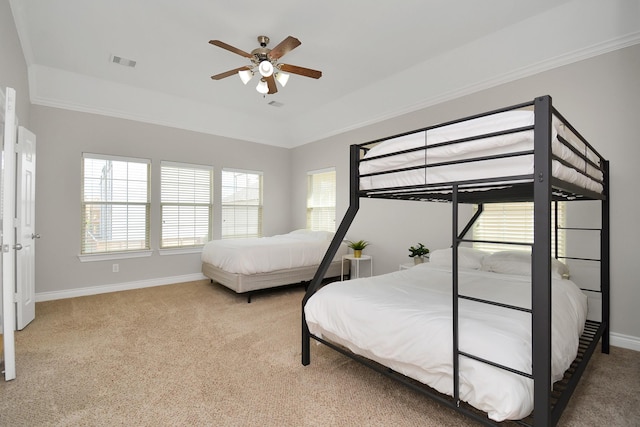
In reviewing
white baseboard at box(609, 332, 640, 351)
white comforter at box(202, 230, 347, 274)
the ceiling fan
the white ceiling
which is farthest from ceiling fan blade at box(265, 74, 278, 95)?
white baseboard at box(609, 332, 640, 351)

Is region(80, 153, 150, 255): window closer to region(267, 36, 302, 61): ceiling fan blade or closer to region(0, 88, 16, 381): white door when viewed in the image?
region(0, 88, 16, 381): white door

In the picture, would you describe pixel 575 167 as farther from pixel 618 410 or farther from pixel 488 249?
pixel 488 249

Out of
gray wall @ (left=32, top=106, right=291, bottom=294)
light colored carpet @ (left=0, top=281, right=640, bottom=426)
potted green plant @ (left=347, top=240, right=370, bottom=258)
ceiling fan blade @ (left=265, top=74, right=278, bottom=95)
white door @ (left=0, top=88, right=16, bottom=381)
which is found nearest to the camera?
light colored carpet @ (left=0, top=281, right=640, bottom=426)

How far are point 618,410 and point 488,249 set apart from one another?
2.08 meters

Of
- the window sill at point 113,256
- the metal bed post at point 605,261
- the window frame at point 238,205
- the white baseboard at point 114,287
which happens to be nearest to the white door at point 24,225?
the white baseboard at point 114,287

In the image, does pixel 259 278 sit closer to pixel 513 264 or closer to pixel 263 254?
pixel 263 254

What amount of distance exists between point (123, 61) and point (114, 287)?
3284 millimetres

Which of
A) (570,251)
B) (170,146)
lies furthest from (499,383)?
(170,146)

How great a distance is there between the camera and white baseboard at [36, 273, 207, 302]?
14.4ft

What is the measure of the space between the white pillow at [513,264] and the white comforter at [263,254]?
2.51 metres

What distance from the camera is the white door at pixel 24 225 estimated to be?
3199 mm

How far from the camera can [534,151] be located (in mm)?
1402

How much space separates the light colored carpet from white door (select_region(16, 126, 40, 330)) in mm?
235

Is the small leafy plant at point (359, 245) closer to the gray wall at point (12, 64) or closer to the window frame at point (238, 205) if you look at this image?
the window frame at point (238, 205)
